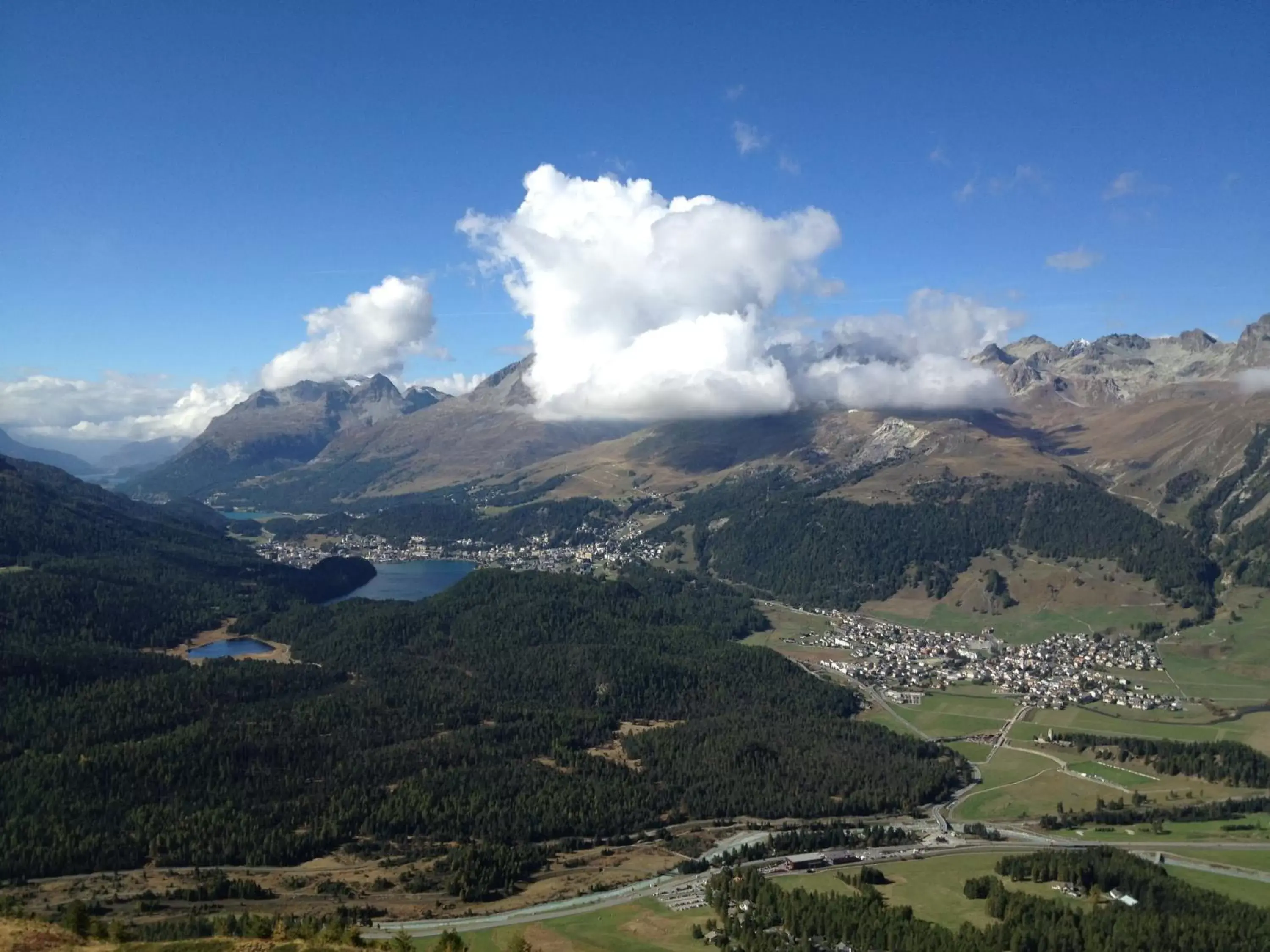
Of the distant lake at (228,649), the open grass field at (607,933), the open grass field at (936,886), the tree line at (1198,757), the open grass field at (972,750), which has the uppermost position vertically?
the distant lake at (228,649)

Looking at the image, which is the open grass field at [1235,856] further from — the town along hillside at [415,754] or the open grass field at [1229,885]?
the town along hillside at [415,754]

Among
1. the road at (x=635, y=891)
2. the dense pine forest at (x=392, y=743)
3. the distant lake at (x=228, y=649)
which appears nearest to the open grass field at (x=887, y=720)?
the dense pine forest at (x=392, y=743)

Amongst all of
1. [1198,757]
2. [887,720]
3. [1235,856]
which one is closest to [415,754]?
[887,720]

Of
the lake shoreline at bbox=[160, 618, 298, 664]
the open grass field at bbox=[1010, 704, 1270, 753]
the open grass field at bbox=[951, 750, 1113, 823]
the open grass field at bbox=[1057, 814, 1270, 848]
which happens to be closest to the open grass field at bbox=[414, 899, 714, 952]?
the open grass field at bbox=[951, 750, 1113, 823]

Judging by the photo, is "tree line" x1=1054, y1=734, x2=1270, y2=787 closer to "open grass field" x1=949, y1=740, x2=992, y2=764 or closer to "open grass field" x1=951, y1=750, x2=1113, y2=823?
"open grass field" x1=951, y1=750, x2=1113, y2=823

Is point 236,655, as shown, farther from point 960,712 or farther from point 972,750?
point 960,712

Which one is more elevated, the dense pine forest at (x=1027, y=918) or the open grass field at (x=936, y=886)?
the dense pine forest at (x=1027, y=918)
